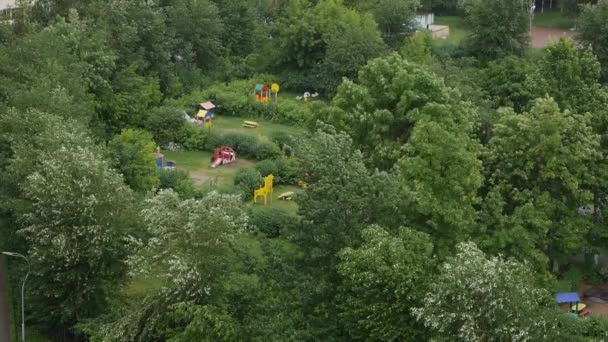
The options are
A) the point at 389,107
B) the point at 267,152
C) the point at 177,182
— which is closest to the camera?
the point at 389,107

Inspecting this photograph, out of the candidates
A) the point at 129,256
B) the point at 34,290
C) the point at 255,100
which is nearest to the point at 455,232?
the point at 129,256

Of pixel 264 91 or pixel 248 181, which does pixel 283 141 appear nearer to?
pixel 248 181

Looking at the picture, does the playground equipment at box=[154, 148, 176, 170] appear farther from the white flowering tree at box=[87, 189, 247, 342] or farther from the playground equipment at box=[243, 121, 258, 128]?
the white flowering tree at box=[87, 189, 247, 342]

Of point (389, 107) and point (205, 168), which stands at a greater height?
point (389, 107)

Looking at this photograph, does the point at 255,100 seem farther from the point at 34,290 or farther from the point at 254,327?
the point at 254,327

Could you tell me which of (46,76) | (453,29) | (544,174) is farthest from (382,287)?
(453,29)
